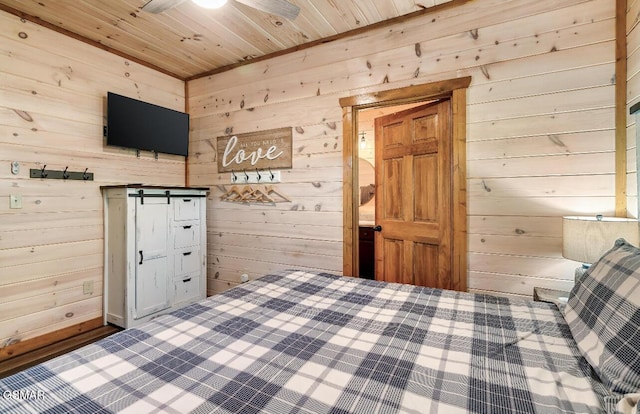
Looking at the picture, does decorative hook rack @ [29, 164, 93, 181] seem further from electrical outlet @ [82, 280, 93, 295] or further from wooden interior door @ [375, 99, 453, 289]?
wooden interior door @ [375, 99, 453, 289]

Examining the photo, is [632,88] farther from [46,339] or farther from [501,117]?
[46,339]

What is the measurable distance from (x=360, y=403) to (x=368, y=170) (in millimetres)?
4061

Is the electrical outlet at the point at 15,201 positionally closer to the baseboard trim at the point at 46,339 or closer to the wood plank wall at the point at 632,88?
the baseboard trim at the point at 46,339

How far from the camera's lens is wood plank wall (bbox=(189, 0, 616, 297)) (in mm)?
1956

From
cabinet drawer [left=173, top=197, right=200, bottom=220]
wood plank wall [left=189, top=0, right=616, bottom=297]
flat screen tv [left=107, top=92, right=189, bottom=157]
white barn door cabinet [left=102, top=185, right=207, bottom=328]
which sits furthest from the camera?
cabinet drawer [left=173, top=197, right=200, bottom=220]

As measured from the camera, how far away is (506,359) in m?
0.98

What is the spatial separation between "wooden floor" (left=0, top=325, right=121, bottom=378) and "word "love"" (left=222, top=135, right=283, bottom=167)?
1.94 m

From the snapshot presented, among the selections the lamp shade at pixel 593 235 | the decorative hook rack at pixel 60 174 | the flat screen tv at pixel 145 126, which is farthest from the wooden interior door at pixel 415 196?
the decorative hook rack at pixel 60 174

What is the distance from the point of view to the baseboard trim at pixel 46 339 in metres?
2.37

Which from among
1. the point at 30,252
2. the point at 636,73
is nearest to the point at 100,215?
the point at 30,252

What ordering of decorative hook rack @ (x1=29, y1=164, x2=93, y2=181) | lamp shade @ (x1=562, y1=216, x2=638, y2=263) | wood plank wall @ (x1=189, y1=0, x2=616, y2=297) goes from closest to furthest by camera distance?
1. lamp shade @ (x1=562, y1=216, x2=638, y2=263)
2. wood plank wall @ (x1=189, y1=0, x2=616, y2=297)
3. decorative hook rack @ (x1=29, y1=164, x2=93, y2=181)

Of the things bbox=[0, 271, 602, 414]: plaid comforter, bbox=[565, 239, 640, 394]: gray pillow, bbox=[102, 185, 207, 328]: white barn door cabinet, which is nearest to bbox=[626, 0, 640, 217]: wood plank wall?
bbox=[565, 239, 640, 394]: gray pillow

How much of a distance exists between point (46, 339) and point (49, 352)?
0.55 feet

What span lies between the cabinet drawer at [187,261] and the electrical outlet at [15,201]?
1.23 m
